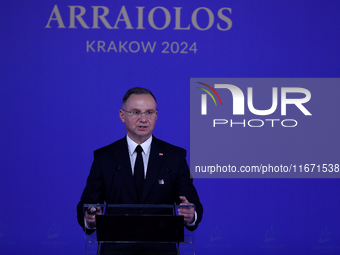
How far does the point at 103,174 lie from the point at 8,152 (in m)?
1.79

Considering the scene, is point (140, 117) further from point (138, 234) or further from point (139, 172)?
point (138, 234)

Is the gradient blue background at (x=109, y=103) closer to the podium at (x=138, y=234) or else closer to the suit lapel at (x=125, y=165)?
the suit lapel at (x=125, y=165)

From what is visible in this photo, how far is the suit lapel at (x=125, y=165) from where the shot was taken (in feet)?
8.62

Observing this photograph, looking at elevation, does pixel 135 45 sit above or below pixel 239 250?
above

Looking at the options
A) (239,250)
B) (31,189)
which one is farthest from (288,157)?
(31,189)

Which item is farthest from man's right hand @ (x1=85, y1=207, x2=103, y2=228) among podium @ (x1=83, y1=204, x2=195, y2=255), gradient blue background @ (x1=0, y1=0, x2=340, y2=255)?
gradient blue background @ (x1=0, y1=0, x2=340, y2=255)

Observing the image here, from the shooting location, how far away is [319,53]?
412 cm

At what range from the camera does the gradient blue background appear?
13.0 feet

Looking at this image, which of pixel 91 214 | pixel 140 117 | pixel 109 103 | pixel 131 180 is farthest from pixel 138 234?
pixel 109 103

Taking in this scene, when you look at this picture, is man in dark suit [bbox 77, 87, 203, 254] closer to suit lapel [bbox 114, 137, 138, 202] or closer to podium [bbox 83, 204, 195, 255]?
suit lapel [bbox 114, 137, 138, 202]

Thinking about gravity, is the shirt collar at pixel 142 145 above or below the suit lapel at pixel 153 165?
above

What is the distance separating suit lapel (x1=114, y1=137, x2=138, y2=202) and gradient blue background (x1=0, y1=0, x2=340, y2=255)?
1.20m

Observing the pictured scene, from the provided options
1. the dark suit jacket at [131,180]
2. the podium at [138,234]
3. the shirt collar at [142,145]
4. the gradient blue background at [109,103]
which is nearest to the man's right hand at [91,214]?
the podium at [138,234]

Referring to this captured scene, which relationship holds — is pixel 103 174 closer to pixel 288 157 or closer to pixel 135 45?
pixel 135 45
